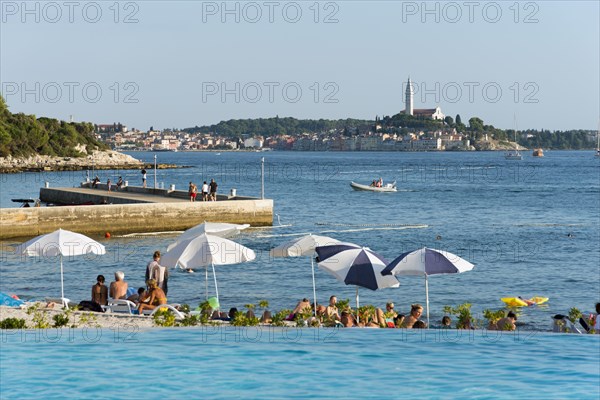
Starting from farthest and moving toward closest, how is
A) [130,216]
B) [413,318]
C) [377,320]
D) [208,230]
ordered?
[130,216] → [208,230] → [377,320] → [413,318]

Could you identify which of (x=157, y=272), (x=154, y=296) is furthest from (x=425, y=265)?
(x=157, y=272)

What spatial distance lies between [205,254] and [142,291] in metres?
1.49

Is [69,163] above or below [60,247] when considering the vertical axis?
above

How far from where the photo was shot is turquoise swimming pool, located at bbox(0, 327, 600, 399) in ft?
44.2

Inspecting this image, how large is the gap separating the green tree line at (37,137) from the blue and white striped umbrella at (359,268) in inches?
5158

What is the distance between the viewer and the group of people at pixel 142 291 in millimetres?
18680

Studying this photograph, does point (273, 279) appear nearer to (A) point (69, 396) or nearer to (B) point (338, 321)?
(B) point (338, 321)

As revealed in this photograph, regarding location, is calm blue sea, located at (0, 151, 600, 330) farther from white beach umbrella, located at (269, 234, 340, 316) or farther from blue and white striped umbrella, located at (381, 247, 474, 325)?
blue and white striped umbrella, located at (381, 247, 474, 325)

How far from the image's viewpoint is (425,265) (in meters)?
17.8

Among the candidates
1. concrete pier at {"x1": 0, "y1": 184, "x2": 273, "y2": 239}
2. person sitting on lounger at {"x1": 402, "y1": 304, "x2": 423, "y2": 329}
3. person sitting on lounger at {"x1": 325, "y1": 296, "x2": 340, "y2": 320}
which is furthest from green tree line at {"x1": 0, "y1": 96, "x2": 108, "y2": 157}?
person sitting on lounger at {"x1": 402, "y1": 304, "x2": 423, "y2": 329}

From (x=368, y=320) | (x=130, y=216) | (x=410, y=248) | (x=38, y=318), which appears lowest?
(x=410, y=248)

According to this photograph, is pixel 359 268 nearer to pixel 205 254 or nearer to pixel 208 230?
pixel 205 254

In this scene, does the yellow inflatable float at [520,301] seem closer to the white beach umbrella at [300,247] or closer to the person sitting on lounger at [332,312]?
the white beach umbrella at [300,247]

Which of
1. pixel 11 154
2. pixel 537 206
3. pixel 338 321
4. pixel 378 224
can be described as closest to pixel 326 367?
pixel 338 321
